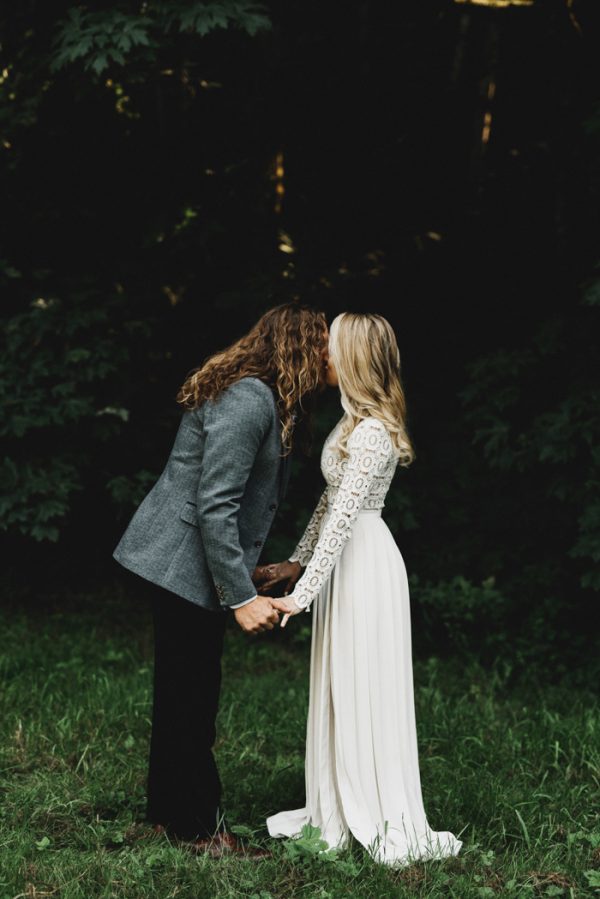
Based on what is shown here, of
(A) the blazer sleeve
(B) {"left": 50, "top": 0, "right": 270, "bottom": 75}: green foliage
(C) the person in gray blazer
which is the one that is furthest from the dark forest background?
(A) the blazer sleeve

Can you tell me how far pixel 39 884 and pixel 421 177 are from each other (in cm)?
577

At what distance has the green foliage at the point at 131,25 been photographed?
17.7 feet

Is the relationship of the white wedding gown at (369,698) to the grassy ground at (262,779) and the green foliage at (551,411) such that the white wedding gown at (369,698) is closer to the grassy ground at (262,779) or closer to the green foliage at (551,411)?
the grassy ground at (262,779)

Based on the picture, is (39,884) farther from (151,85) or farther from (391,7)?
(391,7)

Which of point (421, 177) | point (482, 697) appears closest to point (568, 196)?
point (421, 177)

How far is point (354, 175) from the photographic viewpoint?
7121 millimetres

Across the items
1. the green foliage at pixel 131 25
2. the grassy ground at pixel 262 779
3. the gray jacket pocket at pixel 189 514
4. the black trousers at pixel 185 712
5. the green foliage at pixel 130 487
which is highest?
the green foliage at pixel 131 25

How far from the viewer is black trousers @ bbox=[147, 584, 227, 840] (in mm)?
3531

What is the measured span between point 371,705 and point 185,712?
2.31ft

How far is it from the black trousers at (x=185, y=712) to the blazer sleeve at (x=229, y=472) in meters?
0.26

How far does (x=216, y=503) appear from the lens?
3266 millimetres

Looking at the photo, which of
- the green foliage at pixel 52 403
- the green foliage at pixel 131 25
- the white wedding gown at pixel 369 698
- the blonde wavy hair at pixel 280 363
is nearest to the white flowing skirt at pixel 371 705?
the white wedding gown at pixel 369 698

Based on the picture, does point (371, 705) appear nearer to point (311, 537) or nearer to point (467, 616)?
point (311, 537)

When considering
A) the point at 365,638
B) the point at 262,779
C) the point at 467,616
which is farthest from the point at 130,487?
the point at 365,638
